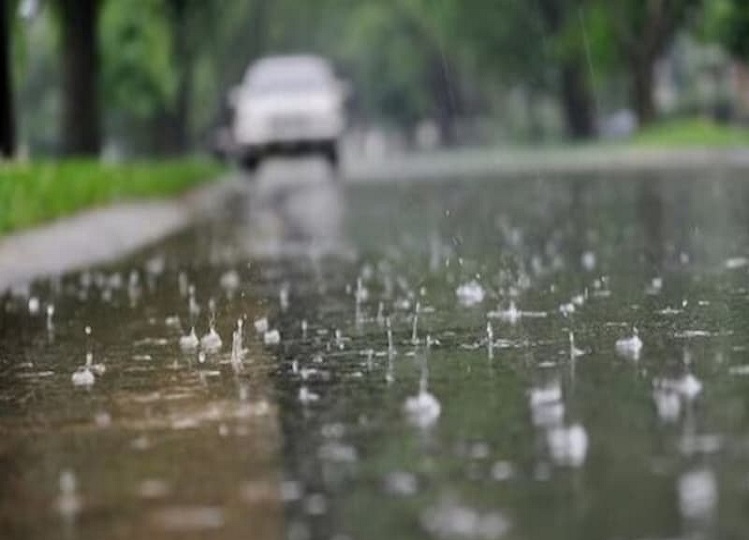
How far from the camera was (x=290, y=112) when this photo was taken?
4472 cm

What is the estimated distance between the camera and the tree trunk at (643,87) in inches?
2363

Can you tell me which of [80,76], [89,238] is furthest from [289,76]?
[89,238]

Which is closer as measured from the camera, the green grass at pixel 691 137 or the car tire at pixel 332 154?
the car tire at pixel 332 154

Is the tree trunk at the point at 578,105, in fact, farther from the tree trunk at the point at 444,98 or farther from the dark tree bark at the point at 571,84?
Answer: the tree trunk at the point at 444,98

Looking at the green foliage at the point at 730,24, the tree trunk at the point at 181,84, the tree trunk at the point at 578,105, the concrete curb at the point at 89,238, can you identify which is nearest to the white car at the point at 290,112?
the tree trunk at the point at 181,84

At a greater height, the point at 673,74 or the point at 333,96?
the point at 673,74

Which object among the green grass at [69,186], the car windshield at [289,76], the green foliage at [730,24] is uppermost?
the green foliage at [730,24]

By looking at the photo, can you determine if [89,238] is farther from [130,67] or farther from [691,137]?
[691,137]

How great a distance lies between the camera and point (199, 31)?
57.0 metres

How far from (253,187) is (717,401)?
111ft

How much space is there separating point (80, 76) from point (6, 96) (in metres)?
6.34

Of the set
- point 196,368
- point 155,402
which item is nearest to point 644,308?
point 196,368

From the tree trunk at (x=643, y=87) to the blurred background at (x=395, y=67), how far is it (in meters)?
0.06

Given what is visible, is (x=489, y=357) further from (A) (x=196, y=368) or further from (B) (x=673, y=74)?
(B) (x=673, y=74)
